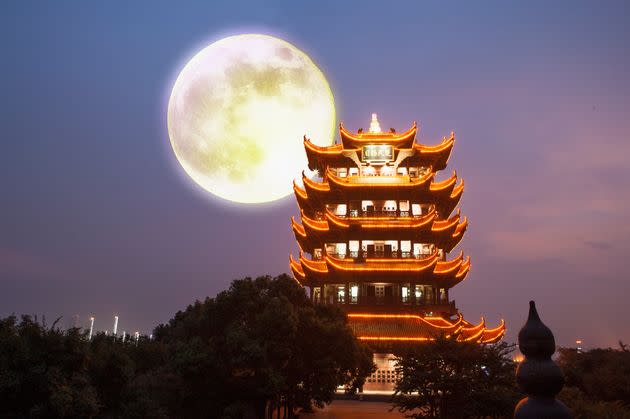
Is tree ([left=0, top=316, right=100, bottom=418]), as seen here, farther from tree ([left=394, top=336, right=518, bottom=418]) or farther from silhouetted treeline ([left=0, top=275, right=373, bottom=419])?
tree ([left=394, top=336, right=518, bottom=418])

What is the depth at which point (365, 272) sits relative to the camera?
134 feet

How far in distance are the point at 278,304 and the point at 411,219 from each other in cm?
2251

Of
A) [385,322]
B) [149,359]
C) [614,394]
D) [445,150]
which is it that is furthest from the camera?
[445,150]

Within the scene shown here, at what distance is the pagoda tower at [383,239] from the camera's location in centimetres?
3888

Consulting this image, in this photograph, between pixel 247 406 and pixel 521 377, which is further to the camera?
pixel 247 406

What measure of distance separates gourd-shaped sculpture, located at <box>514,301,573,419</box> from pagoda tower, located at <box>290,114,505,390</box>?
3261 centimetres

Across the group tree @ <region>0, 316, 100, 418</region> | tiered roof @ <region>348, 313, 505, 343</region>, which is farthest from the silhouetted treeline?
tiered roof @ <region>348, 313, 505, 343</region>

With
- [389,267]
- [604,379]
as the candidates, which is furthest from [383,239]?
[604,379]

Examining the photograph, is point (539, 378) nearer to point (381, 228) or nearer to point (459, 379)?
point (459, 379)

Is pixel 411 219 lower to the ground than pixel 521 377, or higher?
higher

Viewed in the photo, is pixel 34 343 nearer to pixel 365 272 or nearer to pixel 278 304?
pixel 278 304

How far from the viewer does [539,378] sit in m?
4.25

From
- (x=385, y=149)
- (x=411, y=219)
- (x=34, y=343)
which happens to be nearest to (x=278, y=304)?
(x=34, y=343)

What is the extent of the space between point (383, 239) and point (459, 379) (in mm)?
25451
